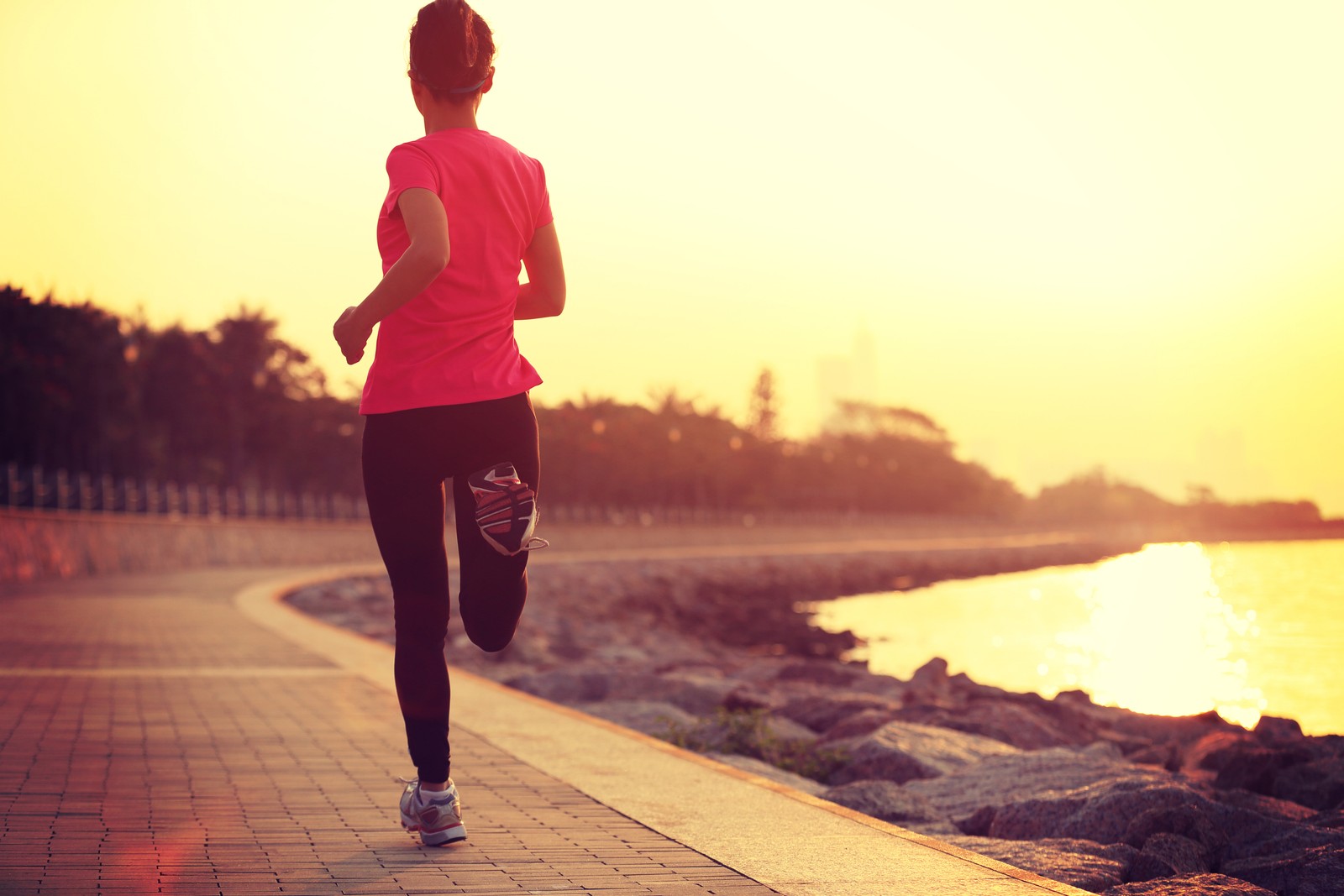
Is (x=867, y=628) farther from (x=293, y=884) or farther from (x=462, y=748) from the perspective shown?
(x=293, y=884)

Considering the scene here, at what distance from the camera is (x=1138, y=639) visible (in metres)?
33.7

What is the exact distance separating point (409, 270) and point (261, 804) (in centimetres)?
199

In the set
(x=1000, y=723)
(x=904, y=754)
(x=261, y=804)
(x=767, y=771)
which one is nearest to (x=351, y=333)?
(x=261, y=804)

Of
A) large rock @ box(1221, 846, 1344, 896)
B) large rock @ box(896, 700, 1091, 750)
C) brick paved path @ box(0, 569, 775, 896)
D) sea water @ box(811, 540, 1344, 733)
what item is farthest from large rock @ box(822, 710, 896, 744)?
sea water @ box(811, 540, 1344, 733)

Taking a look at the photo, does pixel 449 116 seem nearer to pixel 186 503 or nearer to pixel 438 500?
pixel 438 500

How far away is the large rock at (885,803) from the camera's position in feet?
18.0

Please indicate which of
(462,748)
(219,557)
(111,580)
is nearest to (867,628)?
(219,557)

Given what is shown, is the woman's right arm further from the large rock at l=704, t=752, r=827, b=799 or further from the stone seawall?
the stone seawall

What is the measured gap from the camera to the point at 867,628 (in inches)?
1501

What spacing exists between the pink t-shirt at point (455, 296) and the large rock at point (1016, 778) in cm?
339

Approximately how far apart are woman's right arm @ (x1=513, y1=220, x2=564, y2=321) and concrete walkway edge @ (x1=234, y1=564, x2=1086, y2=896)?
1.49 metres

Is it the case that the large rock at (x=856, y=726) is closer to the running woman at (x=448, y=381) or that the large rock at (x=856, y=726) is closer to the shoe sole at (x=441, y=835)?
the shoe sole at (x=441, y=835)

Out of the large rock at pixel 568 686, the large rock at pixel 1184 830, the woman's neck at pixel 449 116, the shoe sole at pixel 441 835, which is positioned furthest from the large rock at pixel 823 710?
the woman's neck at pixel 449 116

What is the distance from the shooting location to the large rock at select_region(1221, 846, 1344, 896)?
4.19 metres
